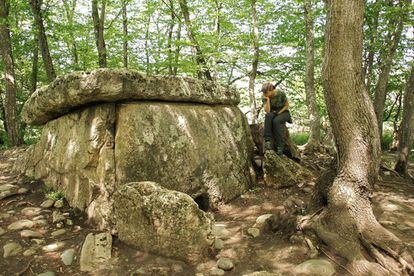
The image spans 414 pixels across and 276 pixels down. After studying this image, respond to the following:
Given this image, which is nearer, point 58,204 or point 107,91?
point 107,91

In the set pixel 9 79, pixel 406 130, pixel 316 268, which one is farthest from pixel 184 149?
pixel 9 79

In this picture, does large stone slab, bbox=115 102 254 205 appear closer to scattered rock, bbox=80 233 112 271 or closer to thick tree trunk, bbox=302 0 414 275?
scattered rock, bbox=80 233 112 271

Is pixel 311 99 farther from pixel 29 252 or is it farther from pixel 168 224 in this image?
pixel 29 252

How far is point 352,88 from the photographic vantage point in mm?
3449

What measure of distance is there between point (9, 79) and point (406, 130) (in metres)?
11.4

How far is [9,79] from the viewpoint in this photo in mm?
9453

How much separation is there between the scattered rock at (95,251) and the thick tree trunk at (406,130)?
630 cm

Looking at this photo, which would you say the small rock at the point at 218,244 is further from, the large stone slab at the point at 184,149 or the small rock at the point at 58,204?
the small rock at the point at 58,204

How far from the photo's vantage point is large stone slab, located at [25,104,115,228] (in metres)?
4.27

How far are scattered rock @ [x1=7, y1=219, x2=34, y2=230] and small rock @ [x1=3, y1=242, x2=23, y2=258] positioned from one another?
46cm

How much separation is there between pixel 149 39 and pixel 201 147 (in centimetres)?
1486

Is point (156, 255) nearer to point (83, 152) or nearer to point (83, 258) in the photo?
point (83, 258)

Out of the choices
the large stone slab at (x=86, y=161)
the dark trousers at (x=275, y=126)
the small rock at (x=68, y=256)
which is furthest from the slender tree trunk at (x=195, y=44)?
the small rock at (x=68, y=256)

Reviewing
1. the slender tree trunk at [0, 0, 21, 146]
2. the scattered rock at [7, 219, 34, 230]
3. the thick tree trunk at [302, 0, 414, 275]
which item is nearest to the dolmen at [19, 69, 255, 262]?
the scattered rock at [7, 219, 34, 230]
